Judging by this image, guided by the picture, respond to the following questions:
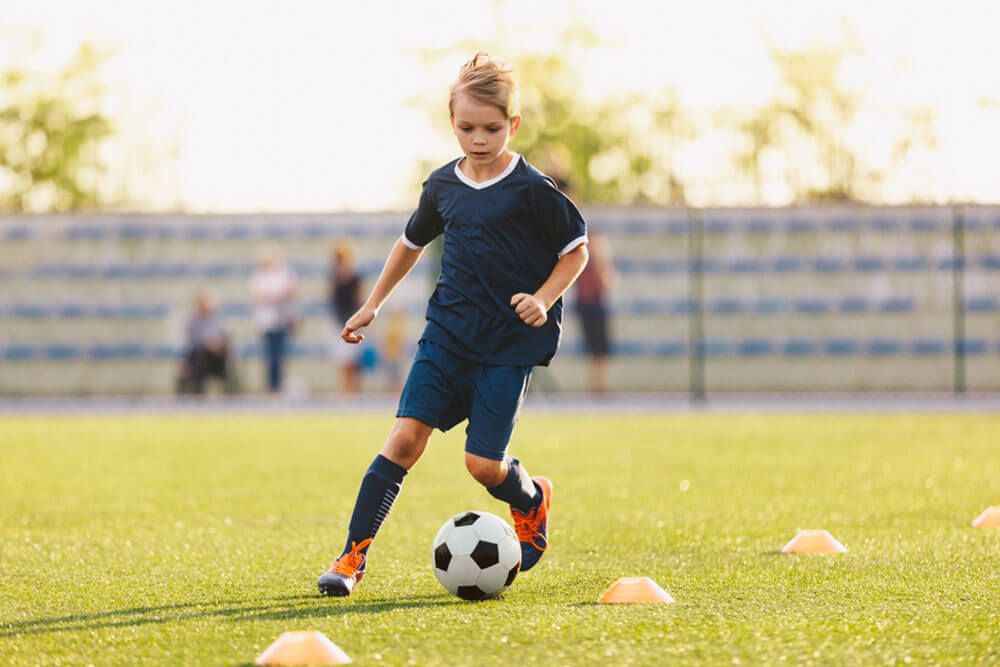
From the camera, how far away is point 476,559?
5.24 metres

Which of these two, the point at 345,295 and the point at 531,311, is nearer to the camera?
the point at 531,311

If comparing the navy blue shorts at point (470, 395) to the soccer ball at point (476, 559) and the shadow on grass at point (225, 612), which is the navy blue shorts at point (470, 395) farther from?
the shadow on grass at point (225, 612)

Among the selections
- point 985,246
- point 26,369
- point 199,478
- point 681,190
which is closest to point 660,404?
point 985,246

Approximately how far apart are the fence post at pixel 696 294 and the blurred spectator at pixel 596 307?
3.47 ft

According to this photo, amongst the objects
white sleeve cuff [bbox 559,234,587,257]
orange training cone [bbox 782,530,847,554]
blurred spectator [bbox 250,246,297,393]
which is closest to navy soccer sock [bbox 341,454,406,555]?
white sleeve cuff [bbox 559,234,587,257]

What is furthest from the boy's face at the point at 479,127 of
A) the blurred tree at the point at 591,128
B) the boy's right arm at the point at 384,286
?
the blurred tree at the point at 591,128

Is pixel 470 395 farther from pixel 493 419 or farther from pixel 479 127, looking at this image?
pixel 479 127

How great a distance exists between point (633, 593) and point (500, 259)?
48.2 inches

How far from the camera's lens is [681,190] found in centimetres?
2553

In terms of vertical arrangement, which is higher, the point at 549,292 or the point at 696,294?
the point at 549,292

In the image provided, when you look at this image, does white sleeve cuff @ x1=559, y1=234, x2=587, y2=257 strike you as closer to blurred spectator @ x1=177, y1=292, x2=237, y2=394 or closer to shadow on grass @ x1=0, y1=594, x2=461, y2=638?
shadow on grass @ x1=0, y1=594, x2=461, y2=638

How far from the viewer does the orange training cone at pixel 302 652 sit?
402 cm

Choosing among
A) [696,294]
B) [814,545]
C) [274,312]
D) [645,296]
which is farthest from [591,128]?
[814,545]

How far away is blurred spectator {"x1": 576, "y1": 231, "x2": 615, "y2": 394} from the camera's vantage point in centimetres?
2008
